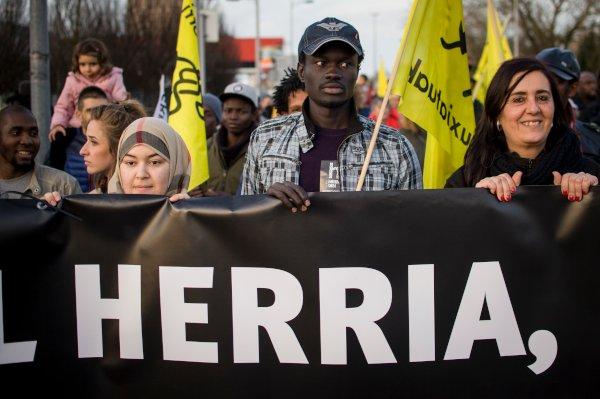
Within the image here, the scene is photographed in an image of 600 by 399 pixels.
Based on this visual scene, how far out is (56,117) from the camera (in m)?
7.33

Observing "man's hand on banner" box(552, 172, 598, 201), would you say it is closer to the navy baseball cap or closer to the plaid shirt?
the plaid shirt

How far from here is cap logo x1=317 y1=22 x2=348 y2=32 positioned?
358cm

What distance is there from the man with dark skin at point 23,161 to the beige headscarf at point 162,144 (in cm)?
97

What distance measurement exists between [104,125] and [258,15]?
3547cm

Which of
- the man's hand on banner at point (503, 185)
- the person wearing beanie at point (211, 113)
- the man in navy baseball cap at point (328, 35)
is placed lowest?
the man's hand on banner at point (503, 185)

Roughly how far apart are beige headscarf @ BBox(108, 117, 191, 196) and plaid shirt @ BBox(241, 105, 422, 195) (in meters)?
0.34

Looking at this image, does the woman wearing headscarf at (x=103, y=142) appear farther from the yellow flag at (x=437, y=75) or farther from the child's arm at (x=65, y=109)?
the child's arm at (x=65, y=109)

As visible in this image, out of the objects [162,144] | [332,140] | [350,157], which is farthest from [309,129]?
[162,144]

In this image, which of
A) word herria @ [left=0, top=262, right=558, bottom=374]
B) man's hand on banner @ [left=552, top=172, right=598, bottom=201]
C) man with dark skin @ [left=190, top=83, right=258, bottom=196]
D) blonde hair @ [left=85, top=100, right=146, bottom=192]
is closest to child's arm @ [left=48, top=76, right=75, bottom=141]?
man with dark skin @ [left=190, top=83, right=258, bottom=196]

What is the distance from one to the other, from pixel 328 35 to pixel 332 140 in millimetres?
434

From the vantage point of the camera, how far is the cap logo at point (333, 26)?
3.58 metres

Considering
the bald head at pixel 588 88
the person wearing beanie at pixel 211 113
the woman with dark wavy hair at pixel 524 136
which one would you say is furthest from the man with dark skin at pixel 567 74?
the bald head at pixel 588 88

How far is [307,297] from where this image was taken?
3.07m

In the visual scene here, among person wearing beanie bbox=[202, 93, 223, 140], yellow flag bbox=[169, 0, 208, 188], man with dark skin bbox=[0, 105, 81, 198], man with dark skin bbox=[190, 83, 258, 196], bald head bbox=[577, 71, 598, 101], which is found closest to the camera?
man with dark skin bbox=[0, 105, 81, 198]
